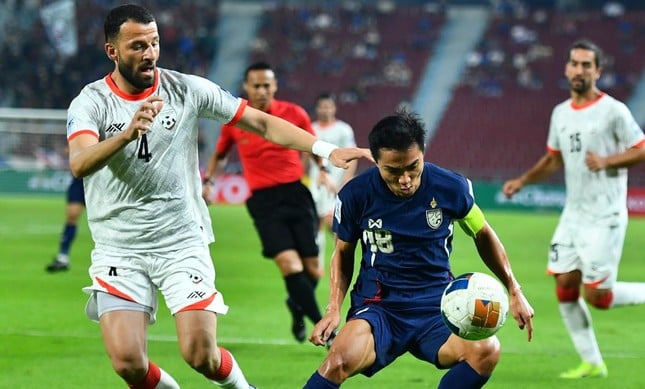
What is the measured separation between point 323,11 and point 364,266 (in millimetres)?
35848

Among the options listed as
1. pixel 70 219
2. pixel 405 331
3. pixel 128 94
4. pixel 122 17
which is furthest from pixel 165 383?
pixel 70 219

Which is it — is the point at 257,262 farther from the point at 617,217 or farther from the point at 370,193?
the point at 370,193

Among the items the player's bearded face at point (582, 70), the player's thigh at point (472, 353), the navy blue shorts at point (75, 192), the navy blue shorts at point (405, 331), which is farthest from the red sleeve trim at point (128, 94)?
the navy blue shorts at point (75, 192)

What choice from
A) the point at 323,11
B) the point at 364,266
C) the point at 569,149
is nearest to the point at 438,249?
the point at 364,266

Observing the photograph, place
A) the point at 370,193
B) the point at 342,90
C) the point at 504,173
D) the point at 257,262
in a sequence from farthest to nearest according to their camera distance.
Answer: the point at 342,90 < the point at 504,173 < the point at 257,262 < the point at 370,193

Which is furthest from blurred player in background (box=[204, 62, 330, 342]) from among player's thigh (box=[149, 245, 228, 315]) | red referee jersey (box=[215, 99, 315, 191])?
player's thigh (box=[149, 245, 228, 315])

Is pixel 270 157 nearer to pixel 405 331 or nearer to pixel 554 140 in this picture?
pixel 554 140

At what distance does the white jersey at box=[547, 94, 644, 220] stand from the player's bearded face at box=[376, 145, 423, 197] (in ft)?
11.0

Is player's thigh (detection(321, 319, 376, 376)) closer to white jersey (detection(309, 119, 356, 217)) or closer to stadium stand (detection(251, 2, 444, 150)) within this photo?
white jersey (detection(309, 119, 356, 217))

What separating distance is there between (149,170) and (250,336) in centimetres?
458

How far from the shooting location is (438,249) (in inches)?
239

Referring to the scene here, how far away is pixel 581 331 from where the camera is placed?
8547 millimetres

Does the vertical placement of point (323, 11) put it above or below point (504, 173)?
above

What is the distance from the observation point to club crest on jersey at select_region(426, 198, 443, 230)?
19.6 ft
